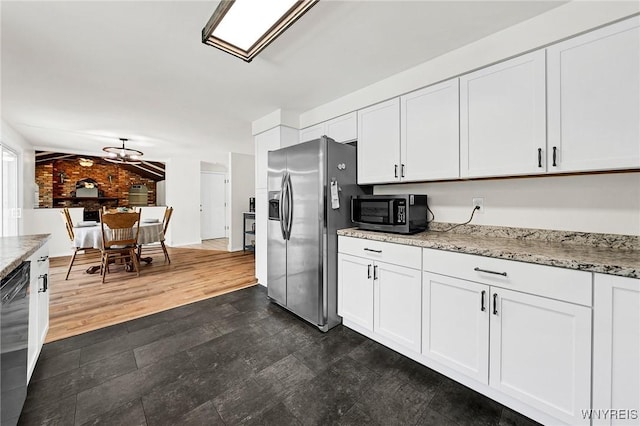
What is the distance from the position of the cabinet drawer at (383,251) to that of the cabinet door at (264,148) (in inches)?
61.8

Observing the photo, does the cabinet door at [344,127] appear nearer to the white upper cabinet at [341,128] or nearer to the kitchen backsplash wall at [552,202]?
the white upper cabinet at [341,128]

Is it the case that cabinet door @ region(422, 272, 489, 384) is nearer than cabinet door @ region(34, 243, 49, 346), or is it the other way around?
cabinet door @ region(422, 272, 489, 384)

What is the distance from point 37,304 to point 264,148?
2569 mm

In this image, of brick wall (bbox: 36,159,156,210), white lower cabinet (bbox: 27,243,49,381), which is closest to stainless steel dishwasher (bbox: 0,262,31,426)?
white lower cabinet (bbox: 27,243,49,381)

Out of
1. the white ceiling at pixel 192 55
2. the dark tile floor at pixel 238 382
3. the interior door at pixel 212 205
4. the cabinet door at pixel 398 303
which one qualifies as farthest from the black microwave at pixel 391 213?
the interior door at pixel 212 205

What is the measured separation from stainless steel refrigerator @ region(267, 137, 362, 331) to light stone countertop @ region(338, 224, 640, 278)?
38 centimetres

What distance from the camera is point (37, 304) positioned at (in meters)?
1.68

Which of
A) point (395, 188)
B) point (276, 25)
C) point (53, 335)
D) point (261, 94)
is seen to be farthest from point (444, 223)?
point (53, 335)

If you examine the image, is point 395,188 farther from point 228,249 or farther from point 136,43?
point 228,249

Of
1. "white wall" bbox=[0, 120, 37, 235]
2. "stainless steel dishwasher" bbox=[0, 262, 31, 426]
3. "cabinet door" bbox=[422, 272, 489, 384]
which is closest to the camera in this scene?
"stainless steel dishwasher" bbox=[0, 262, 31, 426]

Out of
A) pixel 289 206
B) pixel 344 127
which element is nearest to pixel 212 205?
pixel 289 206

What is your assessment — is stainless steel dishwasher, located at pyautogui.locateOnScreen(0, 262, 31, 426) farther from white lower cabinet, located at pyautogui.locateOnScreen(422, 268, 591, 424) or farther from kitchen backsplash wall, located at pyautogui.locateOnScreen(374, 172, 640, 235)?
kitchen backsplash wall, located at pyautogui.locateOnScreen(374, 172, 640, 235)

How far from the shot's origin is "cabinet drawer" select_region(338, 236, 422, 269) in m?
1.81

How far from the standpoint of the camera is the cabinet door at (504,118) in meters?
1.59
